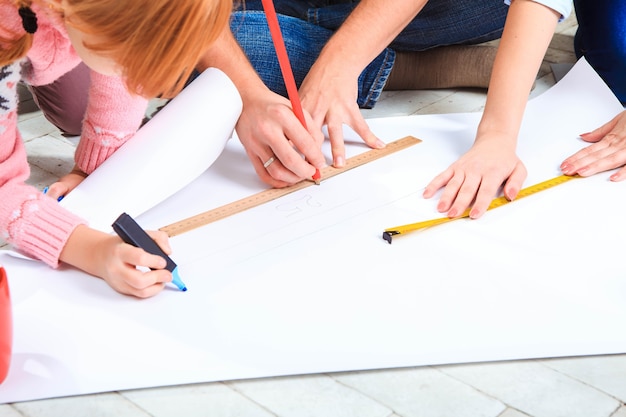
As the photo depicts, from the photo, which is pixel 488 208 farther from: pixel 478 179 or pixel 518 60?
pixel 518 60

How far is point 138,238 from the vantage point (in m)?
1.12

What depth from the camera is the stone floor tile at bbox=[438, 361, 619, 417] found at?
98 cm

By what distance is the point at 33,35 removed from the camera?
46.6 inches

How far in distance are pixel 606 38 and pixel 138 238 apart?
50.8 inches

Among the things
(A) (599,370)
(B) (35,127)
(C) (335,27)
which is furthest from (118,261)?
(C) (335,27)

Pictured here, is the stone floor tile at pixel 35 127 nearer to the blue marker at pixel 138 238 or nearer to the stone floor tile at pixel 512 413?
the blue marker at pixel 138 238

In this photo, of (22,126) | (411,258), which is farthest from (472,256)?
(22,126)

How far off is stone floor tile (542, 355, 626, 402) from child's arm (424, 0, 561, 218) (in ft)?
1.24


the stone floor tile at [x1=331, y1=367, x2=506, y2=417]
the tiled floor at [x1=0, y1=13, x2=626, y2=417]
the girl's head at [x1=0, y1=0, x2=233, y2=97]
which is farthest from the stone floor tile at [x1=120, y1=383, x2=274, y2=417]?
the girl's head at [x1=0, y1=0, x2=233, y2=97]

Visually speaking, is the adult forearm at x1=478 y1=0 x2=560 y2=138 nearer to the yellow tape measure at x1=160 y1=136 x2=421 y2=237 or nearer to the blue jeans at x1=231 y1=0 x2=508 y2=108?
the yellow tape measure at x1=160 y1=136 x2=421 y2=237

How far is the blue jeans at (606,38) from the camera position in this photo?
188 cm

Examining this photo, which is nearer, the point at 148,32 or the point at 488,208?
the point at 148,32

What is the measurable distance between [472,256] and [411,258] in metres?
0.09

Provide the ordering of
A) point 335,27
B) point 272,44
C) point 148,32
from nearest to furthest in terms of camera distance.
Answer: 1. point 148,32
2. point 272,44
3. point 335,27
